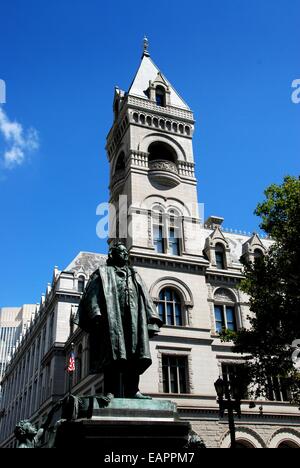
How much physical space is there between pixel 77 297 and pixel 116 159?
1542cm

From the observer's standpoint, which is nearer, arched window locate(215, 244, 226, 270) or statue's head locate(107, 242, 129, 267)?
statue's head locate(107, 242, 129, 267)

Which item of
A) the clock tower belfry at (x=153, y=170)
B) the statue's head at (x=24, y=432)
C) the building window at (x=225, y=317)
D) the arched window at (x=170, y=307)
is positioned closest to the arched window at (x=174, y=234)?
the clock tower belfry at (x=153, y=170)

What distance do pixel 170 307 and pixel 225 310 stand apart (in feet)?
16.6

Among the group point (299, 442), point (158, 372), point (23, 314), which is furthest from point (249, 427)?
point (23, 314)

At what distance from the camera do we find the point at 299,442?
33.3 m

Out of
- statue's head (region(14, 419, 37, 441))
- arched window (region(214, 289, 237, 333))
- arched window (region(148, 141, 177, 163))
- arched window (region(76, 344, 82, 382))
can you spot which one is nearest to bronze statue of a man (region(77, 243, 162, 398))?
statue's head (region(14, 419, 37, 441))

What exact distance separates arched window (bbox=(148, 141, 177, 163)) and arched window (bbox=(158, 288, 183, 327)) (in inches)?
469

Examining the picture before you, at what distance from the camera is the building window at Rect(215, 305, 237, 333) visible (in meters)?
35.6

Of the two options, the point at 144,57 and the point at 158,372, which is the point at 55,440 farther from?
the point at 144,57

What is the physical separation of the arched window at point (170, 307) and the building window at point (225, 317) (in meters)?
3.60

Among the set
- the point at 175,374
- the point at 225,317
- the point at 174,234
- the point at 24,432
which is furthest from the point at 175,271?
the point at 24,432

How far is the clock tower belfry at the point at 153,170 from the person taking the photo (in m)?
35.5

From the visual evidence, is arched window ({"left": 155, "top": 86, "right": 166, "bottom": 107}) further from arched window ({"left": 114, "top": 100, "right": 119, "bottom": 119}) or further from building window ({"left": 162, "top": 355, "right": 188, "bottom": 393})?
building window ({"left": 162, "top": 355, "right": 188, "bottom": 393})

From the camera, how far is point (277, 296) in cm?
2389
